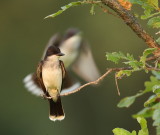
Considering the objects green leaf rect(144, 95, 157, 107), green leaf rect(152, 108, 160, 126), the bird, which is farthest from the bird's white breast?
green leaf rect(152, 108, 160, 126)

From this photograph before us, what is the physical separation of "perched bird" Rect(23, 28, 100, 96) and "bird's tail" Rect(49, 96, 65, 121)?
0.37m

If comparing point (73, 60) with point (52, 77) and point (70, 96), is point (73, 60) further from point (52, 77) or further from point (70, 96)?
point (70, 96)

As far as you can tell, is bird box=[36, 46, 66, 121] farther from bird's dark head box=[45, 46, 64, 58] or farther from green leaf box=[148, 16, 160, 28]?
green leaf box=[148, 16, 160, 28]

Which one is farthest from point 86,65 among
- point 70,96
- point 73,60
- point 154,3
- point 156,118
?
point 70,96

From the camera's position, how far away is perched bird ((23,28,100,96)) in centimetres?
564

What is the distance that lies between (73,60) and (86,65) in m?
0.12

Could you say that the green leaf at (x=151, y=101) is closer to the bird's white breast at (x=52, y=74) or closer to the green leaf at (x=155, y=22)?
the green leaf at (x=155, y=22)

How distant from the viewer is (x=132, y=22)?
123 inches

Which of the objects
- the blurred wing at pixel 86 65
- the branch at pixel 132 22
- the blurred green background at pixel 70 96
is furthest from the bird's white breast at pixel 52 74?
the blurred green background at pixel 70 96

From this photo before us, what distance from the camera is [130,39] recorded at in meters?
18.8

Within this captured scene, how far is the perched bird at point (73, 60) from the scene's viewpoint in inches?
222

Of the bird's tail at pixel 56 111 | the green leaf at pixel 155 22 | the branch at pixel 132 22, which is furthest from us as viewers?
the bird's tail at pixel 56 111

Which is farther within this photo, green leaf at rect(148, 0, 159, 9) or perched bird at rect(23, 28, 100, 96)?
perched bird at rect(23, 28, 100, 96)

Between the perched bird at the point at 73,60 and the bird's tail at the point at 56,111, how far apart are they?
37 centimetres
